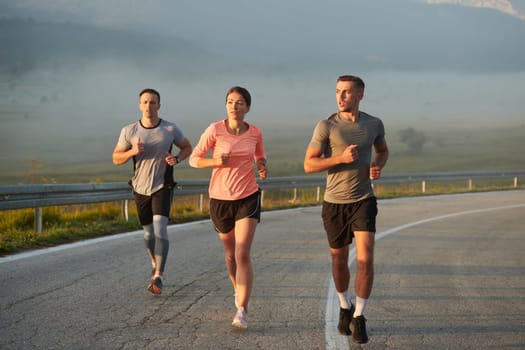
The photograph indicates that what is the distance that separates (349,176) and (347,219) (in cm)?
37

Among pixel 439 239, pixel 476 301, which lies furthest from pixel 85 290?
pixel 439 239

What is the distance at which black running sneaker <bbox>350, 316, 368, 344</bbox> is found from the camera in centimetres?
584

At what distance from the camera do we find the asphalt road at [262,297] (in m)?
5.94

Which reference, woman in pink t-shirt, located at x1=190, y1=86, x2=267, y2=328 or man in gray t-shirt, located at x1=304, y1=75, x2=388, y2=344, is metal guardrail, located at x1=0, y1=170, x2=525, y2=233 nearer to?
woman in pink t-shirt, located at x1=190, y1=86, x2=267, y2=328

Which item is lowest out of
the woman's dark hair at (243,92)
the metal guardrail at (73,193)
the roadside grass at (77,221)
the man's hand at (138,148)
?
the roadside grass at (77,221)

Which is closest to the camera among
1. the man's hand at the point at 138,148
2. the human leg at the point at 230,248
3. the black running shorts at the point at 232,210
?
the black running shorts at the point at 232,210

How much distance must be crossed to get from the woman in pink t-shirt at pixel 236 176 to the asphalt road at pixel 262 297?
0.70 meters

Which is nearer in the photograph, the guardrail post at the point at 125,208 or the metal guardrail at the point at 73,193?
the metal guardrail at the point at 73,193

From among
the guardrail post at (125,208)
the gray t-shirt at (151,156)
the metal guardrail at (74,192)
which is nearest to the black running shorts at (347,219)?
the gray t-shirt at (151,156)

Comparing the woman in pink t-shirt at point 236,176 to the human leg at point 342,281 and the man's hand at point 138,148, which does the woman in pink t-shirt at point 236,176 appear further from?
the man's hand at point 138,148

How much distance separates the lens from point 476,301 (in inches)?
306

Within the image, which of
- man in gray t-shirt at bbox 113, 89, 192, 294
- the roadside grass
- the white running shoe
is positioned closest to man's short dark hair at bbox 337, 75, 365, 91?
the white running shoe

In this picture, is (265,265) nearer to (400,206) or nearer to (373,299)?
(373,299)

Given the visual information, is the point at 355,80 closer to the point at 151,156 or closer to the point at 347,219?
the point at 347,219
